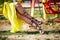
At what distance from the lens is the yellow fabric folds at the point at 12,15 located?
1668 millimetres

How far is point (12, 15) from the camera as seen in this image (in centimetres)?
167

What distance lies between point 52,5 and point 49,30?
23 centimetres

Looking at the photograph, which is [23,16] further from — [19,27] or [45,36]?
[45,36]

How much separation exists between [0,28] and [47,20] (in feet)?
1.24

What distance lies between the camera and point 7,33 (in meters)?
1.71

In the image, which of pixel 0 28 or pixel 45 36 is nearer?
pixel 45 36

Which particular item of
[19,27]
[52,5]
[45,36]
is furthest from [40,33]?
[52,5]

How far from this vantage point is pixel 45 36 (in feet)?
5.43

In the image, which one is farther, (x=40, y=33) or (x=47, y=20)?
Answer: (x=47, y=20)

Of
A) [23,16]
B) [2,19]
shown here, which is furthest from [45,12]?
[2,19]

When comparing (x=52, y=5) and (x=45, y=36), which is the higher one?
(x=52, y=5)

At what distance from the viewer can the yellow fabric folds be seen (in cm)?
167

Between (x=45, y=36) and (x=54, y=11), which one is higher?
(x=54, y=11)

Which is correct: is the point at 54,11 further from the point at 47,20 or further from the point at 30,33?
the point at 30,33
